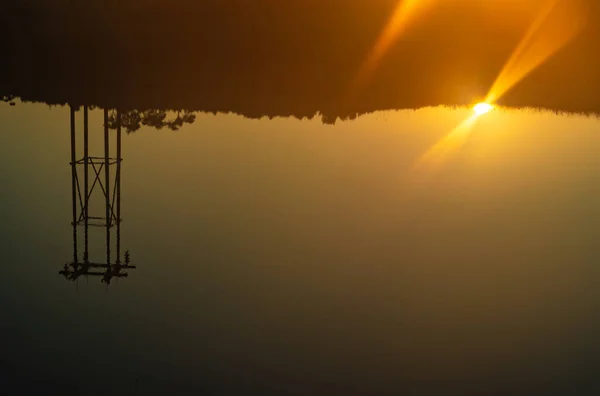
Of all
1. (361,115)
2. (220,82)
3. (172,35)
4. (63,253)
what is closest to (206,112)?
(220,82)

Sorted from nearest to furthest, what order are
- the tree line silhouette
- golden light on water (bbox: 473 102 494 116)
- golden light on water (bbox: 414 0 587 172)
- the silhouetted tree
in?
the silhouetted tree, the tree line silhouette, golden light on water (bbox: 473 102 494 116), golden light on water (bbox: 414 0 587 172)

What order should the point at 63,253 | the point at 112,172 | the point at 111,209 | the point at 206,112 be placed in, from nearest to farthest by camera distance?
the point at 63,253, the point at 111,209, the point at 112,172, the point at 206,112

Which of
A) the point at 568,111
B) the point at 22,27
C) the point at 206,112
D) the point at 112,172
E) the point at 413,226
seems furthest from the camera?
the point at 22,27

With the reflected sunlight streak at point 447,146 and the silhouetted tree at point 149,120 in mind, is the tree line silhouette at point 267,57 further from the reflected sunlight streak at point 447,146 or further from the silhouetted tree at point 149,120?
the reflected sunlight streak at point 447,146

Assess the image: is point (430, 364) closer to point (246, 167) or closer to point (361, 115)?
point (246, 167)

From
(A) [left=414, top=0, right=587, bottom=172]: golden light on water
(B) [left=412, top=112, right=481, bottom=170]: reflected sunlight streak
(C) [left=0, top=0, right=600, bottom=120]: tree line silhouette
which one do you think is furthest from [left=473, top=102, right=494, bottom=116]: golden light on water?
(B) [left=412, top=112, right=481, bottom=170]: reflected sunlight streak

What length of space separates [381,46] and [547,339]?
1269 cm

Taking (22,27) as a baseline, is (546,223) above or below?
below

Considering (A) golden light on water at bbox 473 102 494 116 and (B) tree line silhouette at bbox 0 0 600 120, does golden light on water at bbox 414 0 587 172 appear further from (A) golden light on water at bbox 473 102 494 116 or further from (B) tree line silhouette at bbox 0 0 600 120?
(B) tree line silhouette at bbox 0 0 600 120


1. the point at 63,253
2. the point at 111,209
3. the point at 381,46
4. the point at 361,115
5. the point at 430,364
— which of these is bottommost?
the point at 430,364

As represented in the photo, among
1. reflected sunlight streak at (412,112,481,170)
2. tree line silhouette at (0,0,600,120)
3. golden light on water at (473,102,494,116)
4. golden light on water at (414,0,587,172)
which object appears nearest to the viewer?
reflected sunlight streak at (412,112,481,170)

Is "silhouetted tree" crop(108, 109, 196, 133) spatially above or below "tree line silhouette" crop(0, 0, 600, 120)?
below

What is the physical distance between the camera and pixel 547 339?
596cm

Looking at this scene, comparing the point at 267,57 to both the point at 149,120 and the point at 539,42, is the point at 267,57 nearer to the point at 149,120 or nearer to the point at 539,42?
the point at 149,120
